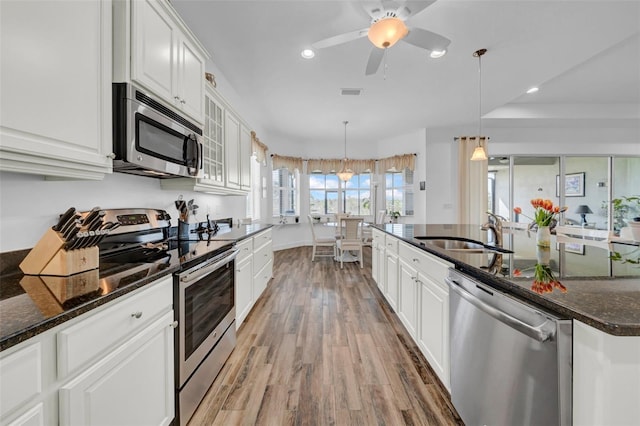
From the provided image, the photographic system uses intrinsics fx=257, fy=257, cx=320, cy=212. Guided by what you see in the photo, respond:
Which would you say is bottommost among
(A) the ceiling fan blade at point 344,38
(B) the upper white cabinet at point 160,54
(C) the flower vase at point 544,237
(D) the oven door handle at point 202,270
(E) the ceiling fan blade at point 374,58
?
(D) the oven door handle at point 202,270

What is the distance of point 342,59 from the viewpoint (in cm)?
305

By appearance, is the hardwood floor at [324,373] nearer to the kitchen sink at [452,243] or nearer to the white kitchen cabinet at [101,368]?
the white kitchen cabinet at [101,368]

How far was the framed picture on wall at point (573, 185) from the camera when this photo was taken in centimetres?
553

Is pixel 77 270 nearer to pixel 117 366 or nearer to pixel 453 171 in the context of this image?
pixel 117 366

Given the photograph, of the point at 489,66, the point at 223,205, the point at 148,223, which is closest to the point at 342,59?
the point at 489,66

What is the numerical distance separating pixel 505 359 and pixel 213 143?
2.61 m

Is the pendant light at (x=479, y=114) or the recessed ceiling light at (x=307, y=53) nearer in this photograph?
the recessed ceiling light at (x=307, y=53)

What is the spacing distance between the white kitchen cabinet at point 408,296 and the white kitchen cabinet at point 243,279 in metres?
1.43

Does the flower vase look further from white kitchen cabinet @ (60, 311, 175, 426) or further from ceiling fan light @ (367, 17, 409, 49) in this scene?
white kitchen cabinet @ (60, 311, 175, 426)

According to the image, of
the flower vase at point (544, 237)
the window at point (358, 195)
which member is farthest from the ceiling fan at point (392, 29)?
the window at point (358, 195)

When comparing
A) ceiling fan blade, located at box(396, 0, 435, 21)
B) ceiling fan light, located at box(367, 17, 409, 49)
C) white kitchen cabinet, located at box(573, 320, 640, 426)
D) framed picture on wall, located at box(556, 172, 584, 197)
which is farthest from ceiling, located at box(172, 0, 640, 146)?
Result: white kitchen cabinet, located at box(573, 320, 640, 426)

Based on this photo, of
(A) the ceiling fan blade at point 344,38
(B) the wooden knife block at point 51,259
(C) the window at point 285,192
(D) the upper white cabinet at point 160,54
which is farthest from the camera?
(C) the window at point 285,192

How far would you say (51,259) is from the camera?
1.03 m

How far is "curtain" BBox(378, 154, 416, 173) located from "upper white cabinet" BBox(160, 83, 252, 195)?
4.18 metres
